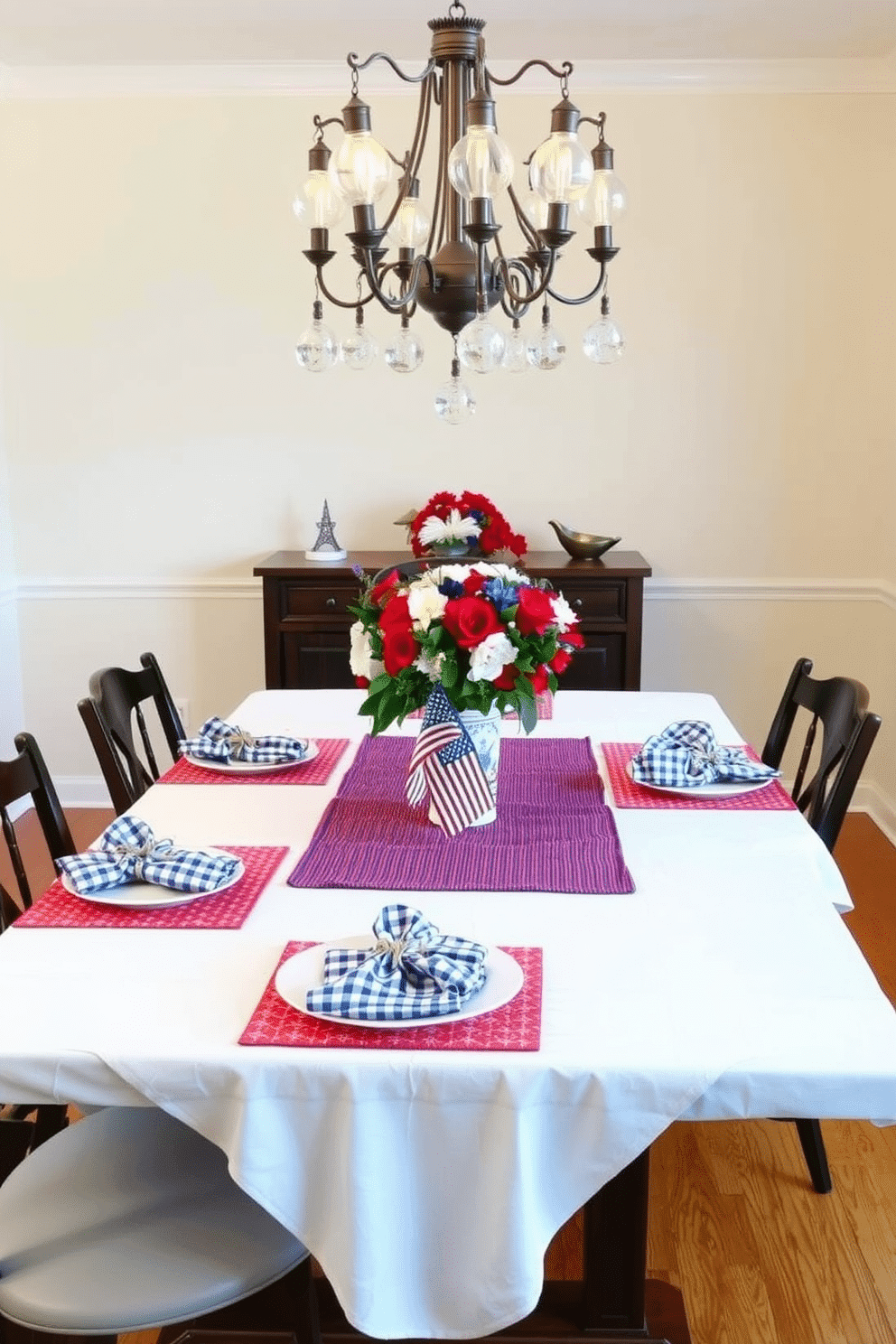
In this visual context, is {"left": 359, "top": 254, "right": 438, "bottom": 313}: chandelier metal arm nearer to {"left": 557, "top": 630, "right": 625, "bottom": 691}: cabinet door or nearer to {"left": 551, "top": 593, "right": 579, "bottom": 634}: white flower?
{"left": 551, "top": 593, "right": 579, "bottom": 634}: white flower

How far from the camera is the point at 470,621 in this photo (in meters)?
2.08

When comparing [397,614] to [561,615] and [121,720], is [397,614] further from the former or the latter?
[121,720]

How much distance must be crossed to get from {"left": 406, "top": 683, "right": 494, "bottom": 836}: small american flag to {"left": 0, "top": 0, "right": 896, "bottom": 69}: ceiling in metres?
2.36

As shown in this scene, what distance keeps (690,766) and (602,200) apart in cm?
104

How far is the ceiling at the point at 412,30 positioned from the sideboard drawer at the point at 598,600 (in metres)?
1.67

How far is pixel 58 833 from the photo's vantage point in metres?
2.23

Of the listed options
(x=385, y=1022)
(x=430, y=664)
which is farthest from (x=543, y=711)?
(x=385, y=1022)

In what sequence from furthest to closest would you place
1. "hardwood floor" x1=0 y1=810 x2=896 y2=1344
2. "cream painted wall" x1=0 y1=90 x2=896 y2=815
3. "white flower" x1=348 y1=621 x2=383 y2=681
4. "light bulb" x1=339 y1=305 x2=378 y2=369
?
1. "cream painted wall" x1=0 y1=90 x2=896 y2=815
2. "light bulb" x1=339 y1=305 x2=378 y2=369
3. "white flower" x1=348 y1=621 x2=383 y2=681
4. "hardwood floor" x1=0 y1=810 x2=896 y2=1344

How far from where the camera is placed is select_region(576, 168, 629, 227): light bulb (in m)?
2.24

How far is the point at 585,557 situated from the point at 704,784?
198 cm

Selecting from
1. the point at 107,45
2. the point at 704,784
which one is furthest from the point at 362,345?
the point at 107,45

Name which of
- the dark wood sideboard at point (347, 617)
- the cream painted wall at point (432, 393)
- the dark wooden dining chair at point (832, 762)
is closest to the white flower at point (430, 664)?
the dark wooden dining chair at point (832, 762)

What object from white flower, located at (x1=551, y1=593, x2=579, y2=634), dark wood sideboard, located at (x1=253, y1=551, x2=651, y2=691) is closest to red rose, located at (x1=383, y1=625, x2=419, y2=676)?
white flower, located at (x1=551, y1=593, x2=579, y2=634)

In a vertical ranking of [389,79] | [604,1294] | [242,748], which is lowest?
[604,1294]
